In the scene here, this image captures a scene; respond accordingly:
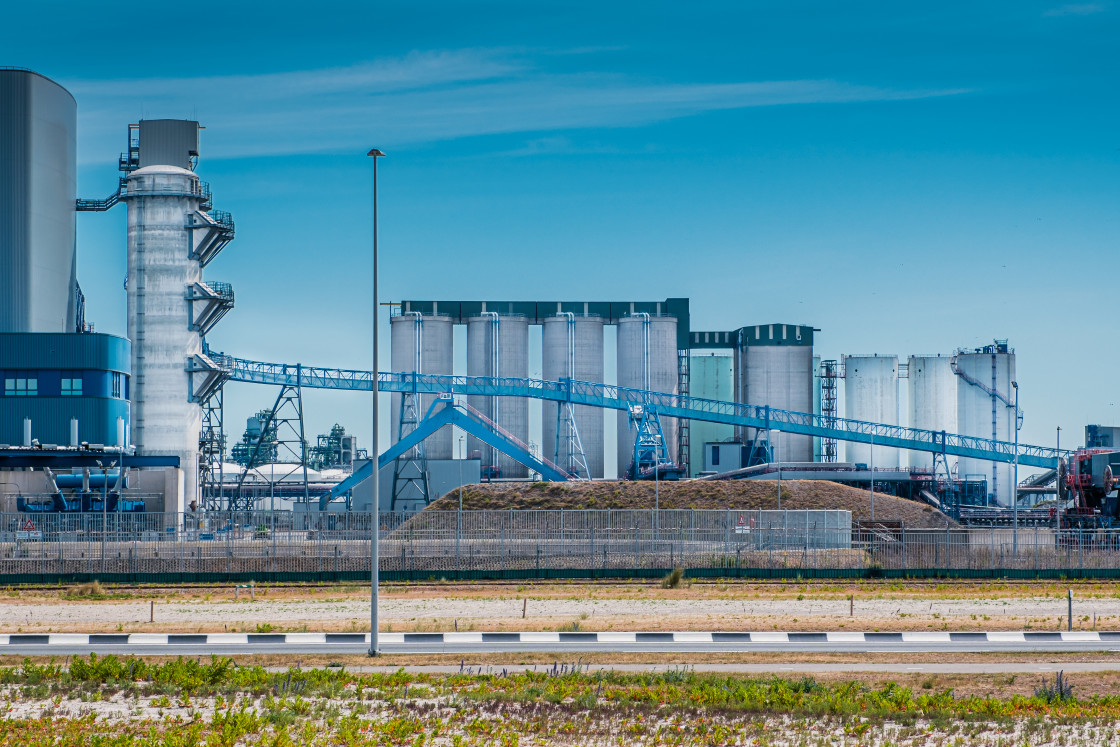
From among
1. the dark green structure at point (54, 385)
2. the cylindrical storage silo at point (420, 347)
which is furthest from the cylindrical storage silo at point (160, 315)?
the cylindrical storage silo at point (420, 347)

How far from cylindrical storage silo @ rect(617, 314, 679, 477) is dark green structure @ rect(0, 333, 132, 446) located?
3929 cm

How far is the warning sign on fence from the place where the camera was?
4697cm

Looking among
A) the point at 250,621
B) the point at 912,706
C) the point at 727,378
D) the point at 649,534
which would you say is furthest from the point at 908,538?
the point at 727,378

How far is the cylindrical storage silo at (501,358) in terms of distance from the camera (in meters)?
92.2

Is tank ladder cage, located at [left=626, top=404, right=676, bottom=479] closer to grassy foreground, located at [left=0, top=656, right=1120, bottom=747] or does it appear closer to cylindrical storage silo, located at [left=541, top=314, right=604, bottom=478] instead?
cylindrical storage silo, located at [left=541, top=314, right=604, bottom=478]

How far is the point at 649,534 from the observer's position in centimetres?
4650

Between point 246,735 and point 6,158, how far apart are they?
66.4 metres

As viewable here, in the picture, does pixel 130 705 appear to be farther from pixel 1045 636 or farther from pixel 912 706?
pixel 1045 636

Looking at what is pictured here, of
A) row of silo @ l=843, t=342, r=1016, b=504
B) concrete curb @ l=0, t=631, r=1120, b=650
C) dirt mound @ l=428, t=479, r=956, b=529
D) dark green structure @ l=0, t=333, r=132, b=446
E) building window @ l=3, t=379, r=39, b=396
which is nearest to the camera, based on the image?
concrete curb @ l=0, t=631, r=1120, b=650

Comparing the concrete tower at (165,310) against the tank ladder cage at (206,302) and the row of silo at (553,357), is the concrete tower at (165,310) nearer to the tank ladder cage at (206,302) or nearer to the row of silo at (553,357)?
the tank ladder cage at (206,302)

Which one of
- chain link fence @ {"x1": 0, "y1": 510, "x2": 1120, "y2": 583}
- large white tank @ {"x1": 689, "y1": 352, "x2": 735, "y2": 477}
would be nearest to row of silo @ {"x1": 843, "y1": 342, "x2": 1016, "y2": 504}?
large white tank @ {"x1": 689, "y1": 352, "x2": 735, "y2": 477}

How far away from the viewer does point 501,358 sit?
9306 cm

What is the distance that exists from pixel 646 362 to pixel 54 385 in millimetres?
43439

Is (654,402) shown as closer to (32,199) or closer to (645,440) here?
(645,440)
